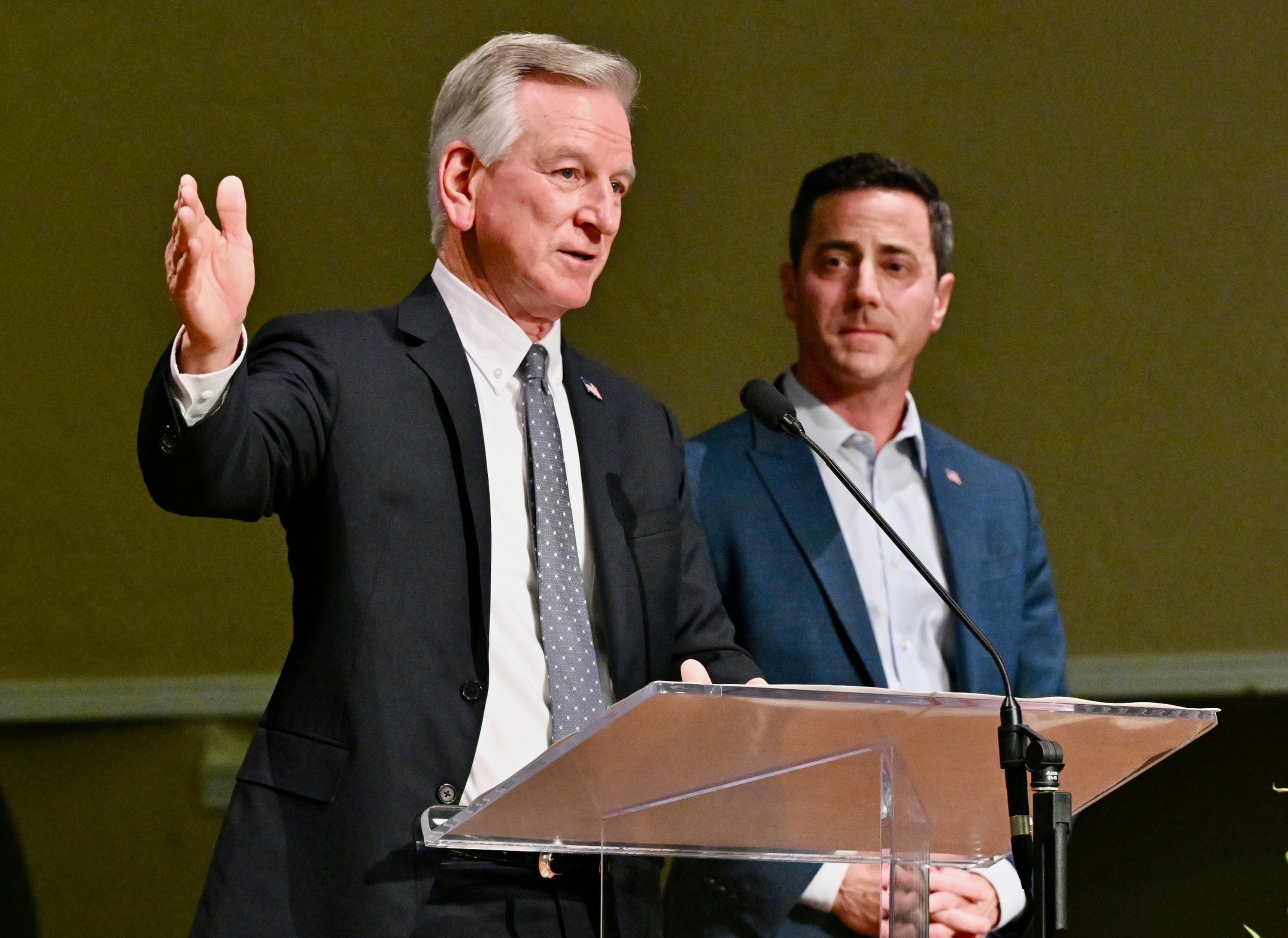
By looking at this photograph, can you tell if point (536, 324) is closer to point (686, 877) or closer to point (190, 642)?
point (686, 877)

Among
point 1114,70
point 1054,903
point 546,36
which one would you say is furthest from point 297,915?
point 1114,70

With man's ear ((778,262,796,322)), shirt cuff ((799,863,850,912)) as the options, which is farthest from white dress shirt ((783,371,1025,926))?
shirt cuff ((799,863,850,912))

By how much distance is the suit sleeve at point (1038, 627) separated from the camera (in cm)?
293

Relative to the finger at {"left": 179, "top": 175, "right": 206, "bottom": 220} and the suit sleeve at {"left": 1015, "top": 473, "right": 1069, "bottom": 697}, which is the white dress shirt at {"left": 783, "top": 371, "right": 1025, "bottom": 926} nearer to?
the suit sleeve at {"left": 1015, "top": 473, "right": 1069, "bottom": 697}

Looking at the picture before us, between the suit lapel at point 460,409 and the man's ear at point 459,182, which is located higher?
the man's ear at point 459,182

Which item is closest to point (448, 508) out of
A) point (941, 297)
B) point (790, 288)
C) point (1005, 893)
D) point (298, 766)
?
point (298, 766)

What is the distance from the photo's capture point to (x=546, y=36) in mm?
2334

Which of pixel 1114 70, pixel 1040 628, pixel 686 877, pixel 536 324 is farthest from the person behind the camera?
pixel 1114 70

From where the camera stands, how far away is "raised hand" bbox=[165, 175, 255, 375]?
1.63 metres

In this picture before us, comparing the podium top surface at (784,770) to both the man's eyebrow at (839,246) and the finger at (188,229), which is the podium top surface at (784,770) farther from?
the man's eyebrow at (839,246)

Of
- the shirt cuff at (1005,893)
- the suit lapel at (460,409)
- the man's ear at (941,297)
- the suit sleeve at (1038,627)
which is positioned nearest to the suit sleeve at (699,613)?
the suit lapel at (460,409)

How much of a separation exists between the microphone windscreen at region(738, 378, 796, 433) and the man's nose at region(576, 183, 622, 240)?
40 centimetres

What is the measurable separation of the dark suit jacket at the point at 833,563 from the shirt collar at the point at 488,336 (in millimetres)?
707

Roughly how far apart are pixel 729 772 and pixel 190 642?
243cm
